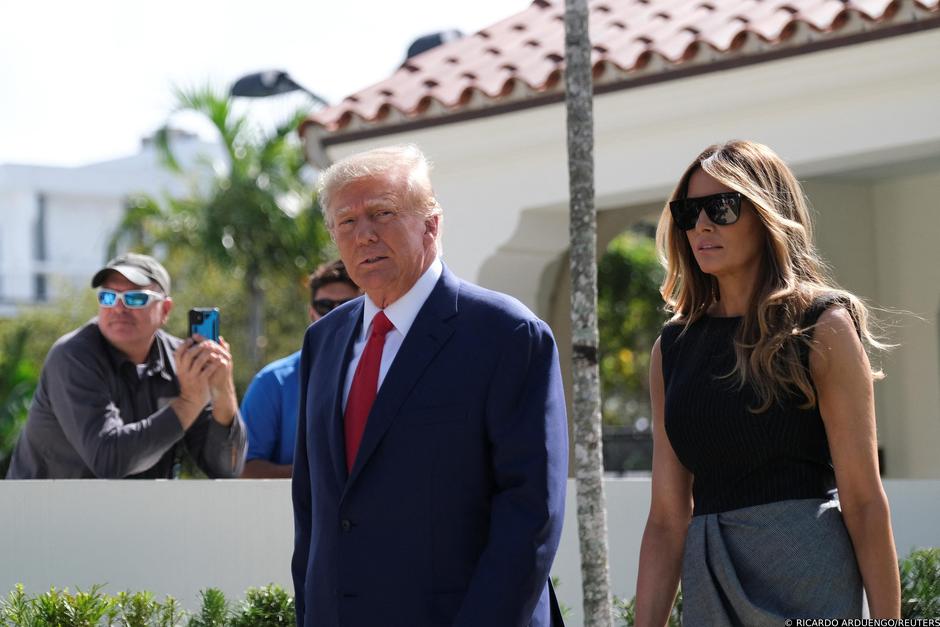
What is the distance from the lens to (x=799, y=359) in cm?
321

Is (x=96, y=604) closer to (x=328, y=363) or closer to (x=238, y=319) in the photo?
(x=328, y=363)

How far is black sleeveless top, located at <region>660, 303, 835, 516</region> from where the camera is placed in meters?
3.24

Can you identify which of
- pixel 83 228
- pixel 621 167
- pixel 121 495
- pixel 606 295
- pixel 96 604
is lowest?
pixel 96 604

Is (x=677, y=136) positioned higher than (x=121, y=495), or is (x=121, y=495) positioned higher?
(x=677, y=136)

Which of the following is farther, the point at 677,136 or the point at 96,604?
the point at 677,136

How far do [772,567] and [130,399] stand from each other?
336 centimetres

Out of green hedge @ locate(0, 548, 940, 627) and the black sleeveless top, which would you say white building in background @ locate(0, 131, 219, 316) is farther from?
the black sleeveless top

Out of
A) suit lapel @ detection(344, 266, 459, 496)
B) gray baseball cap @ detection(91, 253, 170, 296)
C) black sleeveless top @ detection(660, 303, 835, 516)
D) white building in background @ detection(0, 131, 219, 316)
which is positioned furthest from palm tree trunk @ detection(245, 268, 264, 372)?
white building in background @ detection(0, 131, 219, 316)

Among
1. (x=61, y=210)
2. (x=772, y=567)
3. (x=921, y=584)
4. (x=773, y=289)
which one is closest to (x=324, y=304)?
(x=921, y=584)

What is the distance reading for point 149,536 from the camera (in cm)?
556

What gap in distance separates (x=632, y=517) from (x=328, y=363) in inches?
109

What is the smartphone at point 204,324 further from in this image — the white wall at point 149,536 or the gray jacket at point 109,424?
the white wall at point 149,536

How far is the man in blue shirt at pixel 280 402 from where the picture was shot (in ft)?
20.7

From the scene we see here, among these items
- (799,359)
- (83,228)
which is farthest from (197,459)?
(83,228)
